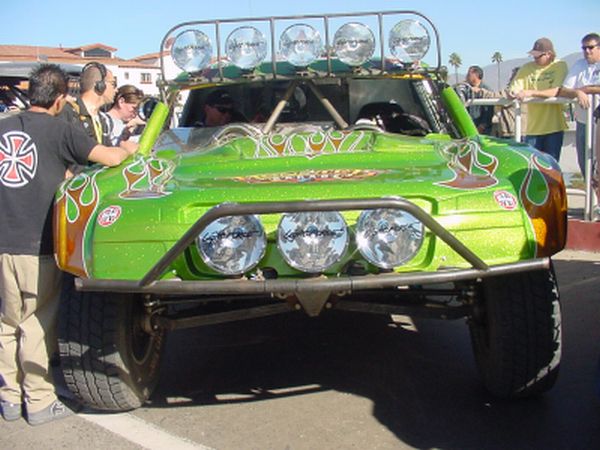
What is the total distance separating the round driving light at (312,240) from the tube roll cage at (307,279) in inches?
2.7

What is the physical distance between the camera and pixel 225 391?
3.83 meters

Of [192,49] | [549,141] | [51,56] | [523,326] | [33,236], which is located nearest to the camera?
[523,326]

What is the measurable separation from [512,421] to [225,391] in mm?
1404

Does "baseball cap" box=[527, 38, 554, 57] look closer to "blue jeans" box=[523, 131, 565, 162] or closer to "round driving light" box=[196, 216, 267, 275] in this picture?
"blue jeans" box=[523, 131, 565, 162]

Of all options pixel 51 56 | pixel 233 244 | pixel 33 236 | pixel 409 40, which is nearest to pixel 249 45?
Answer: pixel 409 40

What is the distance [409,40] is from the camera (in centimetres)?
434

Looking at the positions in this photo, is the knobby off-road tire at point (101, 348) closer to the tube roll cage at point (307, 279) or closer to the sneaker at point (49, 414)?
the sneaker at point (49, 414)

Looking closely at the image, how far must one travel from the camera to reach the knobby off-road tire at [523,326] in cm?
316

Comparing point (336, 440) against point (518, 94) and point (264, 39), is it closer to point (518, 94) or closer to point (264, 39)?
point (264, 39)

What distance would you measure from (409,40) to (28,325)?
2.56m

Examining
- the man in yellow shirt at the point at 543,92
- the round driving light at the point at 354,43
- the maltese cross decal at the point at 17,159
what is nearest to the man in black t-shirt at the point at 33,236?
the maltese cross decal at the point at 17,159

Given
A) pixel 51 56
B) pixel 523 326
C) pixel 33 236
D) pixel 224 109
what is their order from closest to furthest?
pixel 523 326 < pixel 33 236 < pixel 224 109 < pixel 51 56

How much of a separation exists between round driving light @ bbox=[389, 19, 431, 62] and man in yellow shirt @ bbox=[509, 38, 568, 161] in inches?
117

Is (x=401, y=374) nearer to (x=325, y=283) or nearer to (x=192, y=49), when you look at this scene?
(x=325, y=283)
